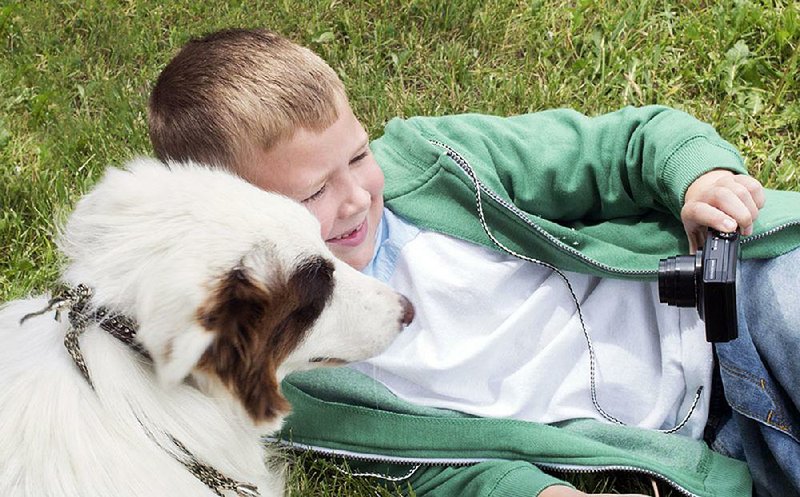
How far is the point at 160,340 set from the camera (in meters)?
2.01

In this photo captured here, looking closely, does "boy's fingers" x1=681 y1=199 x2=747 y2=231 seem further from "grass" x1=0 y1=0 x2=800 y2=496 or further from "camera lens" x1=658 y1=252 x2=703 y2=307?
"grass" x1=0 y1=0 x2=800 y2=496

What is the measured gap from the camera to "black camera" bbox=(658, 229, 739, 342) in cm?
262

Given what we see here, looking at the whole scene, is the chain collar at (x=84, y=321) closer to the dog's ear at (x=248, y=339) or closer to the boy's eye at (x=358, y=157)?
the dog's ear at (x=248, y=339)

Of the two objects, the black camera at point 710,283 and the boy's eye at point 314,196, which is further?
the boy's eye at point 314,196

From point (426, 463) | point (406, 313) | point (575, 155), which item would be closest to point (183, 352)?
point (406, 313)

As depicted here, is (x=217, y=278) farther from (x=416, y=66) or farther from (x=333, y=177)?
(x=416, y=66)

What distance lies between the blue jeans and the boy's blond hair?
135cm

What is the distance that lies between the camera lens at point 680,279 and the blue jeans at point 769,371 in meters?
0.27

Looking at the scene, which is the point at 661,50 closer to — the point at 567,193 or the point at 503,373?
the point at 567,193

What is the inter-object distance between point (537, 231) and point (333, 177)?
70 cm

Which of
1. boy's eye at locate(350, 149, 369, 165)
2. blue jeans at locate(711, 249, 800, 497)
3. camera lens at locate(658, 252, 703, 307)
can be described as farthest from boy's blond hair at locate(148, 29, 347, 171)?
blue jeans at locate(711, 249, 800, 497)

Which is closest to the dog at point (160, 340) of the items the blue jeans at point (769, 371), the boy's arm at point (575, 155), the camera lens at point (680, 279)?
the camera lens at point (680, 279)

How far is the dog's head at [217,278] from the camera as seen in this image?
2.01 meters

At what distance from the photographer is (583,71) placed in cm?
449
